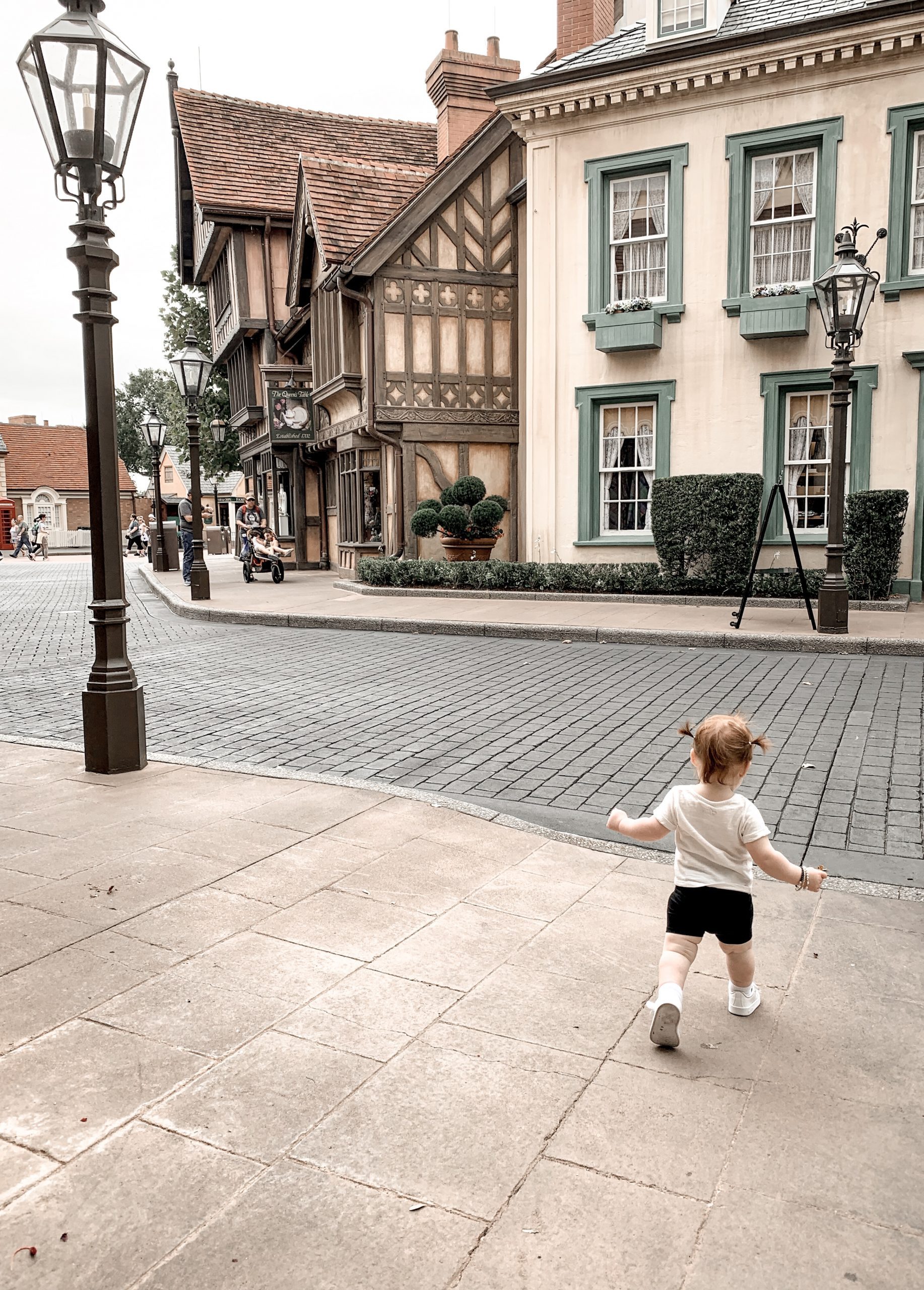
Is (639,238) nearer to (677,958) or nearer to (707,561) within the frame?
(707,561)

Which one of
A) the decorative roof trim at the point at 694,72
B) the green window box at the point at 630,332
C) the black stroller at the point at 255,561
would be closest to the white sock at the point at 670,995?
the green window box at the point at 630,332

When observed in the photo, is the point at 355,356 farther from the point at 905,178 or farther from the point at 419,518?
the point at 905,178

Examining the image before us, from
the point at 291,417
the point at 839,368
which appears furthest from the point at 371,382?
the point at 839,368

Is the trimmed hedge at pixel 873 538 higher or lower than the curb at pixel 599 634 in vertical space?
higher

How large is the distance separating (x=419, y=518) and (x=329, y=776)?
11.9 meters

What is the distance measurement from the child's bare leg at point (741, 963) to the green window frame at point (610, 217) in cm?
1455

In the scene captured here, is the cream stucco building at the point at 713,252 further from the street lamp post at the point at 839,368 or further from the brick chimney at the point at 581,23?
the street lamp post at the point at 839,368

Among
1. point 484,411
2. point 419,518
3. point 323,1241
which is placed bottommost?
point 323,1241

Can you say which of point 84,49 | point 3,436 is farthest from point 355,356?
point 3,436

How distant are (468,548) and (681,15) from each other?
884cm

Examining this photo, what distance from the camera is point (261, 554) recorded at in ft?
72.3

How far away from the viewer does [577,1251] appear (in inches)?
84.1

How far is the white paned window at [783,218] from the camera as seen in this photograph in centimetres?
1530

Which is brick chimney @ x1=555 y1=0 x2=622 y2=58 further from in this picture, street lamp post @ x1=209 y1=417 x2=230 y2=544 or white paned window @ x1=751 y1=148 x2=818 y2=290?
street lamp post @ x1=209 y1=417 x2=230 y2=544
